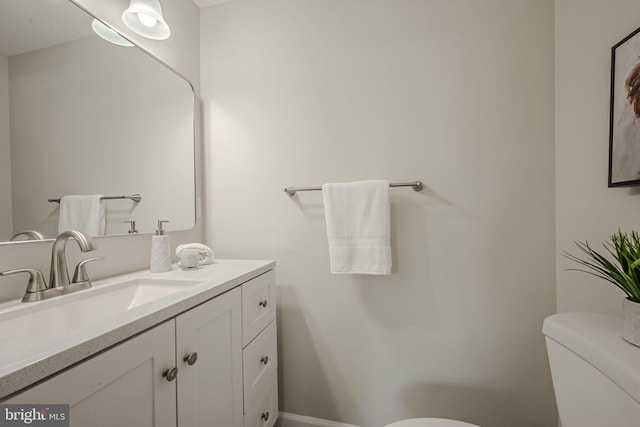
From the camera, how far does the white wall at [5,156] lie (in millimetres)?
705

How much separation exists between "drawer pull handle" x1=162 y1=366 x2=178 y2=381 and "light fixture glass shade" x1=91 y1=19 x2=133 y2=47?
1208 mm

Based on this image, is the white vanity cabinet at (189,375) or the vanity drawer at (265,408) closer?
the white vanity cabinet at (189,375)

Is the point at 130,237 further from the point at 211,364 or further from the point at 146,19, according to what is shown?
the point at 146,19

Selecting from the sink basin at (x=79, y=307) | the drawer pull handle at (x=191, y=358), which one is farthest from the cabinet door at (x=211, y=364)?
the sink basin at (x=79, y=307)

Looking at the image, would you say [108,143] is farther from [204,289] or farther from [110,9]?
[204,289]

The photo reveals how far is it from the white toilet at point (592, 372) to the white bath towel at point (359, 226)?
0.56 m

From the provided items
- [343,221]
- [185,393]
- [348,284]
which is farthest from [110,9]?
[348,284]

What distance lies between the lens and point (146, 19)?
1.06 meters

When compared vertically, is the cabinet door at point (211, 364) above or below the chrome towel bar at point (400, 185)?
below

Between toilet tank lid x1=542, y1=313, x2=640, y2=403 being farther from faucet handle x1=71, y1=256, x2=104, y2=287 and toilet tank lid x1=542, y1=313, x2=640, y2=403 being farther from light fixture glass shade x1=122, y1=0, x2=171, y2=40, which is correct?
light fixture glass shade x1=122, y1=0, x2=171, y2=40

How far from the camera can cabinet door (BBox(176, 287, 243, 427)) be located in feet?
2.17

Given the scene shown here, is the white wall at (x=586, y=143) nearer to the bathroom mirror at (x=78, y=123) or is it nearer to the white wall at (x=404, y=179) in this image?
the white wall at (x=404, y=179)

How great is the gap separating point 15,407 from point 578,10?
1.83 metres

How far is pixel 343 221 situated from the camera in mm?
1179
